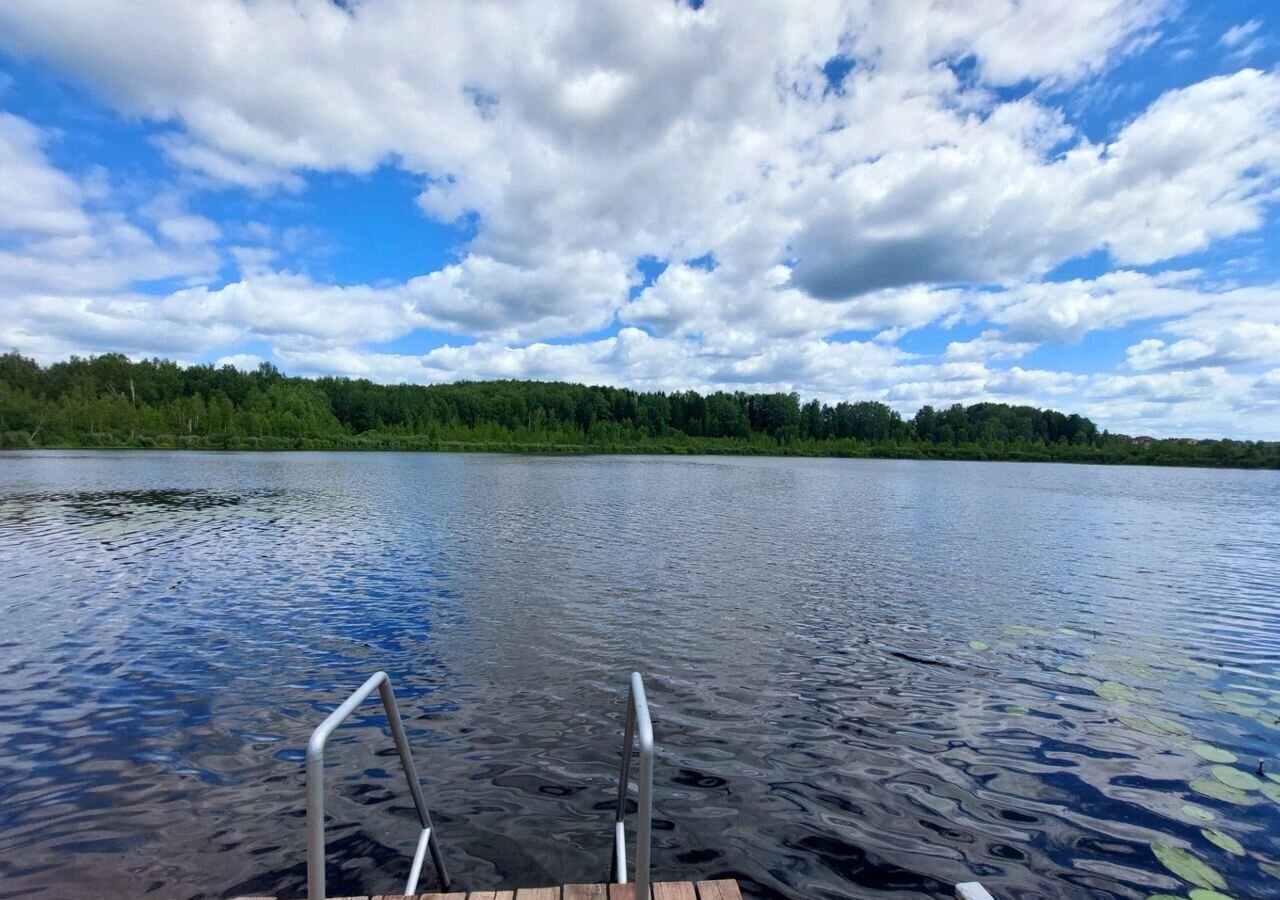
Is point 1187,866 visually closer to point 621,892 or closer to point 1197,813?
point 1197,813

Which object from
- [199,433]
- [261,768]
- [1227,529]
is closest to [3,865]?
[261,768]

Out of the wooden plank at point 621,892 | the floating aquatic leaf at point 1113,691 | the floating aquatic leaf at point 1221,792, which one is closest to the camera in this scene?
the wooden plank at point 621,892

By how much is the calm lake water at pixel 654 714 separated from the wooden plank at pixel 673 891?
5.67ft

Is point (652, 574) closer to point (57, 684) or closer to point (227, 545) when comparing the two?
point (57, 684)

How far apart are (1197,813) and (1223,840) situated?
0.55 metres

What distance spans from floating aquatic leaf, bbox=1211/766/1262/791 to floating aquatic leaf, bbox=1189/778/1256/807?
12cm

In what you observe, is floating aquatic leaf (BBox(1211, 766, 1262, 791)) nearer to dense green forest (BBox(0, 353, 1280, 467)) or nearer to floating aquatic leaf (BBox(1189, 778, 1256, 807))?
floating aquatic leaf (BBox(1189, 778, 1256, 807))

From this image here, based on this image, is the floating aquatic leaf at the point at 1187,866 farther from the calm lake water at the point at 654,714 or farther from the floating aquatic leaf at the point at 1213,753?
the floating aquatic leaf at the point at 1213,753

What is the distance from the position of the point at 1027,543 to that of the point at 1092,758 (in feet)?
70.6

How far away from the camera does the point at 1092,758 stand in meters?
8.24

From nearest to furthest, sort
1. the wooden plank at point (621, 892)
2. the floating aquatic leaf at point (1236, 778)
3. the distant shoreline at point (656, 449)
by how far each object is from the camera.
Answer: the wooden plank at point (621, 892), the floating aquatic leaf at point (1236, 778), the distant shoreline at point (656, 449)

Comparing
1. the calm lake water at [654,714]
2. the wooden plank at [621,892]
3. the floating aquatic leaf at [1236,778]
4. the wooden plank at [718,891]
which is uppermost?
the wooden plank at [621,892]

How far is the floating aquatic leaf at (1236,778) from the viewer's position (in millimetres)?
7628

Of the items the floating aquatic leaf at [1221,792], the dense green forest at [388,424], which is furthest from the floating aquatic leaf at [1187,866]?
the dense green forest at [388,424]
